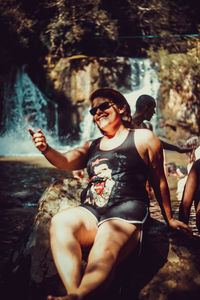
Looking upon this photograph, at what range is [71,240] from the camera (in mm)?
1926

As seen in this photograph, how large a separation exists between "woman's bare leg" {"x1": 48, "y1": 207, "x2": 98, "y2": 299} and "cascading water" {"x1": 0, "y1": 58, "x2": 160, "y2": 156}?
44.6ft

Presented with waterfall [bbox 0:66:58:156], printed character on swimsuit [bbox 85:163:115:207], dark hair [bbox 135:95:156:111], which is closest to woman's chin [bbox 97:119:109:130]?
printed character on swimsuit [bbox 85:163:115:207]

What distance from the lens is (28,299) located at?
6.89 feet

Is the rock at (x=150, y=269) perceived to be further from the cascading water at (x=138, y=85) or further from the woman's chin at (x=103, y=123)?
the cascading water at (x=138, y=85)

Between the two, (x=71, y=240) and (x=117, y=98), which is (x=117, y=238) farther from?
(x=117, y=98)

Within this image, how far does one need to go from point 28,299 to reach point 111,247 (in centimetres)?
81

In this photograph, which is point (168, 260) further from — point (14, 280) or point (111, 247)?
point (14, 280)

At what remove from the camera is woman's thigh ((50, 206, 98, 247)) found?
6.53 ft

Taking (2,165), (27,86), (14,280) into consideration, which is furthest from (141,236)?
(27,86)

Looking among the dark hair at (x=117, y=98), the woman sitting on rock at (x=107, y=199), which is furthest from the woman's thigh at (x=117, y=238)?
the dark hair at (x=117, y=98)

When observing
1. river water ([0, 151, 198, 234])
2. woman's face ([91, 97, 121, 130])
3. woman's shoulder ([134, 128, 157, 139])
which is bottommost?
river water ([0, 151, 198, 234])

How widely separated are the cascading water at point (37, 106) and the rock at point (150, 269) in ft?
43.8

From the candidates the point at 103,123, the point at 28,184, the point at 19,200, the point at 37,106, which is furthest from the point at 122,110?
the point at 37,106

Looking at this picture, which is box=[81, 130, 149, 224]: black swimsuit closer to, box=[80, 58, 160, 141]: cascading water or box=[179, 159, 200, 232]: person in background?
box=[179, 159, 200, 232]: person in background
